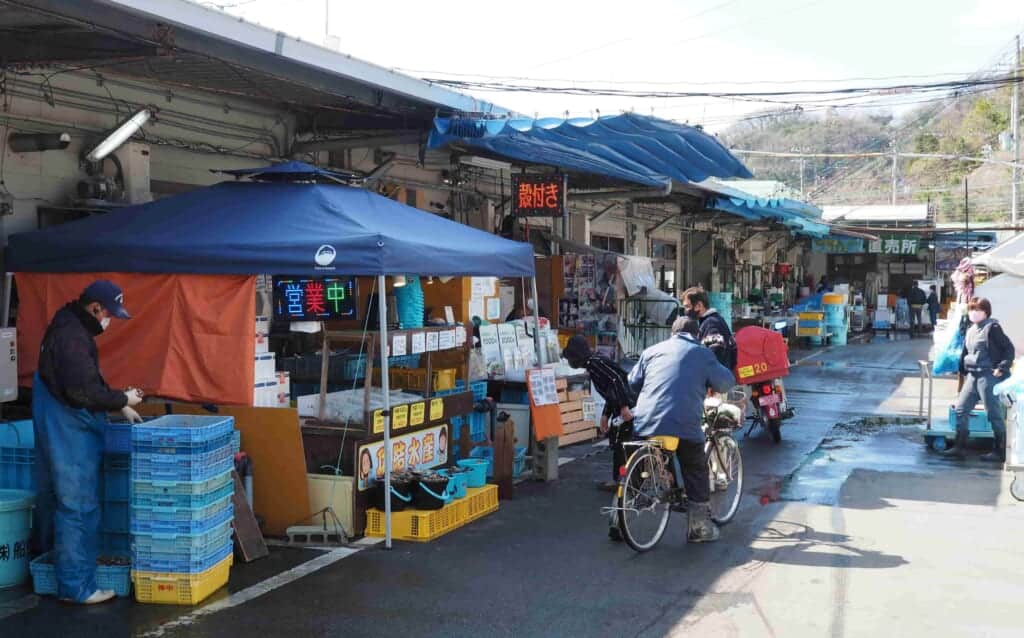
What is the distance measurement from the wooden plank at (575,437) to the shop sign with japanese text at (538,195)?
329cm

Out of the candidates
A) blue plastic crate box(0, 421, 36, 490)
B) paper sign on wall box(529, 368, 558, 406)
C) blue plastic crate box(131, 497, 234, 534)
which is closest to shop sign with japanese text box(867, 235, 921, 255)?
paper sign on wall box(529, 368, 558, 406)

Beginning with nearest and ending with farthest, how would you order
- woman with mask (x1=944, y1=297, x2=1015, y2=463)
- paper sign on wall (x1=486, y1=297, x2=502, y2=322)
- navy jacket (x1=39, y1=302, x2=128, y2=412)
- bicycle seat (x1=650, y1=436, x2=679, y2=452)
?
1. navy jacket (x1=39, y1=302, x2=128, y2=412)
2. bicycle seat (x1=650, y1=436, x2=679, y2=452)
3. woman with mask (x1=944, y1=297, x2=1015, y2=463)
4. paper sign on wall (x1=486, y1=297, x2=502, y2=322)

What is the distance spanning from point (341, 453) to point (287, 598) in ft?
5.95

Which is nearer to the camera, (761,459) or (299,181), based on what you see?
(299,181)

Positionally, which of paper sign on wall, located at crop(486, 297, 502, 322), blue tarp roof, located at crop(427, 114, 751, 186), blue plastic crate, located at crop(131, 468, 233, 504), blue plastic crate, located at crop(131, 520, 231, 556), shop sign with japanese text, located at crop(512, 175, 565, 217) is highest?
blue tarp roof, located at crop(427, 114, 751, 186)

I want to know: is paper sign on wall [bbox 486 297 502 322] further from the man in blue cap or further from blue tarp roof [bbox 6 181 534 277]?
the man in blue cap

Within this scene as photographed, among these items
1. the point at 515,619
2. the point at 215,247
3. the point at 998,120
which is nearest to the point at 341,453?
the point at 215,247

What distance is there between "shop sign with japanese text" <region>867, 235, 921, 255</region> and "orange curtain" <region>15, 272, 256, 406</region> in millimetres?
32404

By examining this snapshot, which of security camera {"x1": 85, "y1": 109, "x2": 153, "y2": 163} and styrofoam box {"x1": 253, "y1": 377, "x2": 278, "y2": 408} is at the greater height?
security camera {"x1": 85, "y1": 109, "x2": 153, "y2": 163}

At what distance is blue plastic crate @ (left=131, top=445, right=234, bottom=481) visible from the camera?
6.39m

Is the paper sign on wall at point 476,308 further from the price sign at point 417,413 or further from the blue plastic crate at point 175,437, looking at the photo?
the blue plastic crate at point 175,437

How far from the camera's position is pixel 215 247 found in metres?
7.79

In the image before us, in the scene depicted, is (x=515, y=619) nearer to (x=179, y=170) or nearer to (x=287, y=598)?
(x=287, y=598)

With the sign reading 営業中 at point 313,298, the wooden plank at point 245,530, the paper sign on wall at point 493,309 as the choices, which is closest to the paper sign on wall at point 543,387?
the sign reading 営業中 at point 313,298
